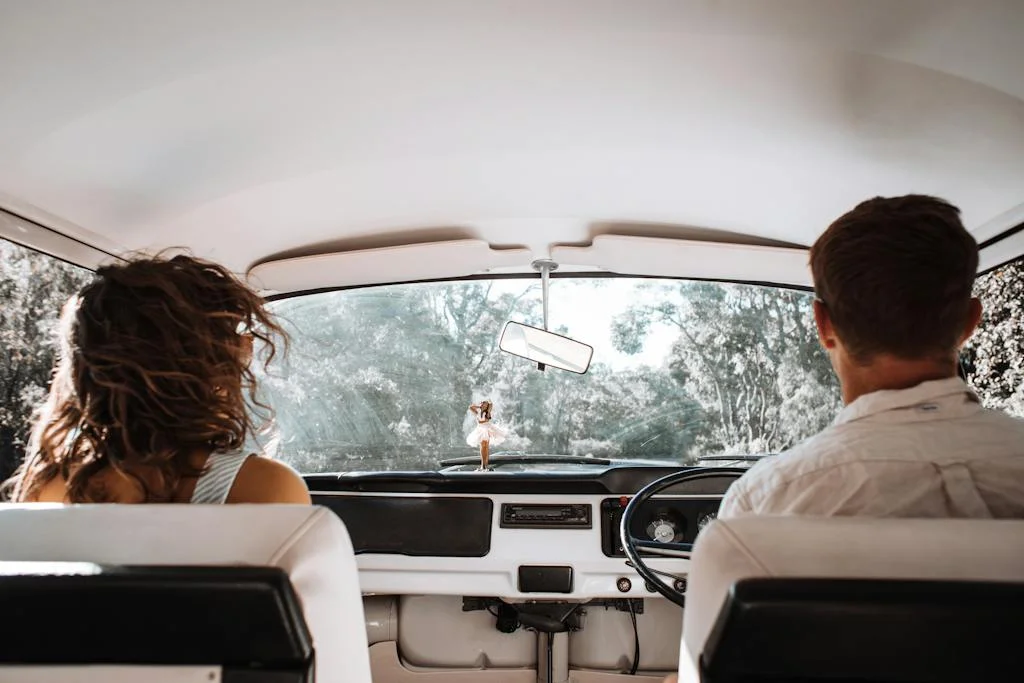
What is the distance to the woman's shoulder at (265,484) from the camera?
1749 millimetres

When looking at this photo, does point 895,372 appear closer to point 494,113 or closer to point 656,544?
point 656,544

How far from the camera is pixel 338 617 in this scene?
1.43m


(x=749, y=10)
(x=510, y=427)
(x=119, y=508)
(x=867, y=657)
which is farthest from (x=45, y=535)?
(x=510, y=427)

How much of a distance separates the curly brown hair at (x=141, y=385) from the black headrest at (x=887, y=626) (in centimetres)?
122

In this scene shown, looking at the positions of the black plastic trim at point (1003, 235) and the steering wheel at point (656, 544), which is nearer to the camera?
the steering wheel at point (656, 544)

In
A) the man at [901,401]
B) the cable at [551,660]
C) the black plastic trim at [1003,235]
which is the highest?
the black plastic trim at [1003,235]

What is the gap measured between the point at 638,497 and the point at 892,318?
1.12 metres

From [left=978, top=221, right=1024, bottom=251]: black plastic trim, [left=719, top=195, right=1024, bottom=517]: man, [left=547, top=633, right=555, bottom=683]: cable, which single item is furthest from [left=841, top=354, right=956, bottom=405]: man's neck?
[left=547, top=633, right=555, bottom=683]: cable

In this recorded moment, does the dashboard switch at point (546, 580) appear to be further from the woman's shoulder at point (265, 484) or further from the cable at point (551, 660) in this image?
the woman's shoulder at point (265, 484)

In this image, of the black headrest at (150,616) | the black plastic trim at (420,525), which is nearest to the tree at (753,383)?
the black plastic trim at (420,525)

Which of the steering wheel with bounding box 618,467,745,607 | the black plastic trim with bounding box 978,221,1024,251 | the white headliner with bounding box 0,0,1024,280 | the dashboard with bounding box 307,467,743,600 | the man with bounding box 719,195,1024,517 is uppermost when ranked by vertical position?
the white headliner with bounding box 0,0,1024,280

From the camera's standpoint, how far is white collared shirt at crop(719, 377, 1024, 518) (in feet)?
5.18

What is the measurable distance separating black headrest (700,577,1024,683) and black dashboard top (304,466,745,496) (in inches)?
104

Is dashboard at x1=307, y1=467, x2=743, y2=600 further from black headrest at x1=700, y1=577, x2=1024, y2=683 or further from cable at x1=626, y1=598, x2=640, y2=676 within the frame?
black headrest at x1=700, y1=577, x2=1024, y2=683
